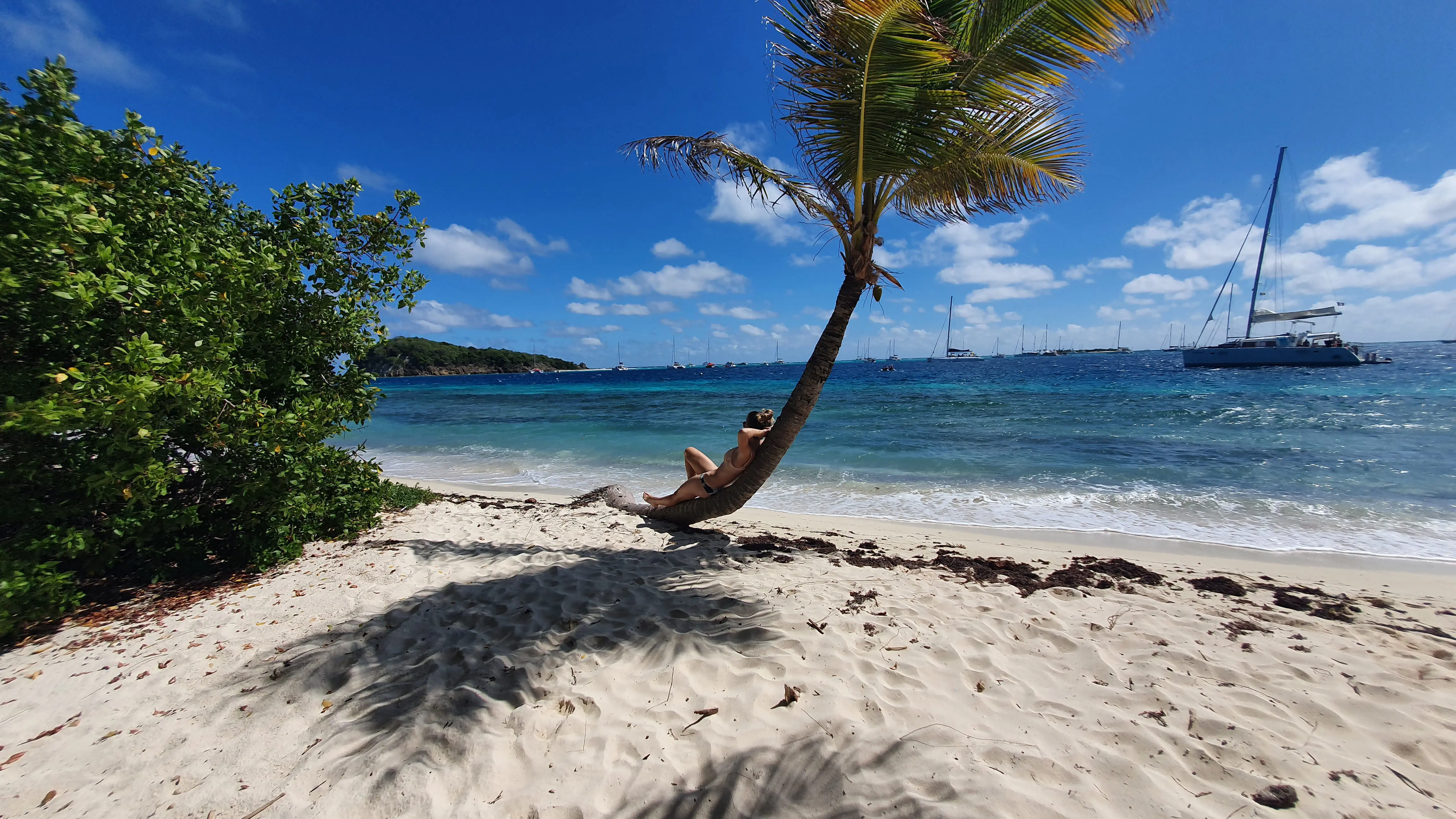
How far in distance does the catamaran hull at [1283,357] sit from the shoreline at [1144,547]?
48.6m

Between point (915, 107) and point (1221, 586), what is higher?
point (915, 107)

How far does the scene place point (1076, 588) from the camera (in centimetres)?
444

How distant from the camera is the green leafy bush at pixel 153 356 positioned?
2.89m

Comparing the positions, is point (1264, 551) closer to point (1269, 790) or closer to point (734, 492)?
point (1269, 790)

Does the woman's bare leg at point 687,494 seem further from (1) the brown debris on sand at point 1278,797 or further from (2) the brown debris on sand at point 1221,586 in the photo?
(2) the brown debris on sand at point 1221,586

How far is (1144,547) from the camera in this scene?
6.19 m

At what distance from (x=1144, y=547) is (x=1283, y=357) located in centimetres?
5061

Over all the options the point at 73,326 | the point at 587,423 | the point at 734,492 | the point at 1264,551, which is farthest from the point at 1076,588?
the point at 587,423

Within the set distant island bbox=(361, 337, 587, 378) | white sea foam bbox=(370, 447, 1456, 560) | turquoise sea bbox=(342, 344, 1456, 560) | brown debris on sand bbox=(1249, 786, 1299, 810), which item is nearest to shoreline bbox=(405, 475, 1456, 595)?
white sea foam bbox=(370, 447, 1456, 560)

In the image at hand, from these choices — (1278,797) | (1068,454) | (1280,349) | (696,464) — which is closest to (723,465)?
(696,464)

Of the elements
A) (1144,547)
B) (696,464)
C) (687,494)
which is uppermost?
(696,464)

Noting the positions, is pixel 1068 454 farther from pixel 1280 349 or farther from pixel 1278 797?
pixel 1280 349

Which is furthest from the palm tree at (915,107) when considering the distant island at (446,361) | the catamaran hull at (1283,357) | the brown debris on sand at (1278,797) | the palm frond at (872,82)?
the distant island at (446,361)

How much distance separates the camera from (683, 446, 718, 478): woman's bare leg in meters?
6.03
